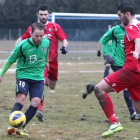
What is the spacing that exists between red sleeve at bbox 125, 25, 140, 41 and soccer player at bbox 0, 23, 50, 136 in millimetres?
1293

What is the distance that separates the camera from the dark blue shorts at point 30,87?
16.8ft

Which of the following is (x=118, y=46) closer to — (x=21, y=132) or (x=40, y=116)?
(x=40, y=116)

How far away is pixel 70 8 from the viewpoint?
113 ft

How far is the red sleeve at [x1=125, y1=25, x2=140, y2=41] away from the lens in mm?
4684

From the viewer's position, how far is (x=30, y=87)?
5289 millimetres

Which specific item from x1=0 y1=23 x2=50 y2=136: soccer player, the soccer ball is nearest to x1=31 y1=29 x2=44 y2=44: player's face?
x1=0 y1=23 x2=50 y2=136: soccer player

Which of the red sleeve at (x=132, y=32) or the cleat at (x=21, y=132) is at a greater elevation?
the red sleeve at (x=132, y=32)

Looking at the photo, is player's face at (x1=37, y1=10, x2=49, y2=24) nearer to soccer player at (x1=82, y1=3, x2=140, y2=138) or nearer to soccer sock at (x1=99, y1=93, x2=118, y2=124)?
soccer player at (x1=82, y1=3, x2=140, y2=138)

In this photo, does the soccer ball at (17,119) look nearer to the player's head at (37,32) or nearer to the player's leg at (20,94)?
the player's leg at (20,94)

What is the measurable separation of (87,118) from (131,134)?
1.38m

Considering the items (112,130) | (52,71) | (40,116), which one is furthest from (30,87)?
(52,71)

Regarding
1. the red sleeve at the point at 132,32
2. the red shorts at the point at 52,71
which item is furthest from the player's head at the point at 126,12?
the red shorts at the point at 52,71

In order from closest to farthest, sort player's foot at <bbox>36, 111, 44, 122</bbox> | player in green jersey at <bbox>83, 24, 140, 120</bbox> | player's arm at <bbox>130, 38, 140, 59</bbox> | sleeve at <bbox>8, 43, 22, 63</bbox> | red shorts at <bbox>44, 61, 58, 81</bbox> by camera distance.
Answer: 1. player's arm at <bbox>130, 38, 140, 59</bbox>
2. sleeve at <bbox>8, 43, 22, 63</bbox>
3. player's foot at <bbox>36, 111, 44, 122</bbox>
4. player in green jersey at <bbox>83, 24, 140, 120</bbox>
5. red shorts at <bbox>44, 61, 58, 81</bbox>

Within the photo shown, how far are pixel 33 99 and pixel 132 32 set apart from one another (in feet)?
5.82
